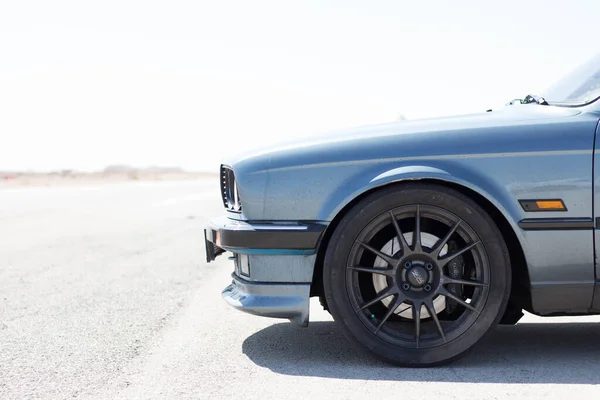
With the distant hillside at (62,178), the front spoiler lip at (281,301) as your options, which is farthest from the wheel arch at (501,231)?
the distant hillside at (62,178)

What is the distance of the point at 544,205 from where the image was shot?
3934 mm

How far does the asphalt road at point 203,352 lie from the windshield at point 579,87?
4.54ft

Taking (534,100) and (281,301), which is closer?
(281,301)

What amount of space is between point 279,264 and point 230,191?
64 cm

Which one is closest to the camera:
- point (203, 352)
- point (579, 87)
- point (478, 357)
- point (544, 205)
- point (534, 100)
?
point (544, 205)

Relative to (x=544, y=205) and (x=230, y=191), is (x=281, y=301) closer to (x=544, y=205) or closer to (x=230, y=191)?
(x=230, y=191)

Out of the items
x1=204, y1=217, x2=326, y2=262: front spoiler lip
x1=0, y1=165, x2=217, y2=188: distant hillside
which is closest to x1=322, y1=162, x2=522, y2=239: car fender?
x1=204, y1=217, x2=326, y2=262: front spoiler lip

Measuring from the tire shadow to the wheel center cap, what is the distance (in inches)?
17.1

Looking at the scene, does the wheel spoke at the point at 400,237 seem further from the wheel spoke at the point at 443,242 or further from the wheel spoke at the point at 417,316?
the wheel spoke at the point at 417,316

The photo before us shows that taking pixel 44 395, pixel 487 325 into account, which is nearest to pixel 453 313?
pixel 487 325

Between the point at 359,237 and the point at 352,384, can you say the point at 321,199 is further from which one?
the point at 352,384

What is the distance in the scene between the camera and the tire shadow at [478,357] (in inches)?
153

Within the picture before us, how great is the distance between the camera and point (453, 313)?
425 centimetres

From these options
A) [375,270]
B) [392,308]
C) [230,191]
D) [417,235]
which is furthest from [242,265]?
[417,235]
